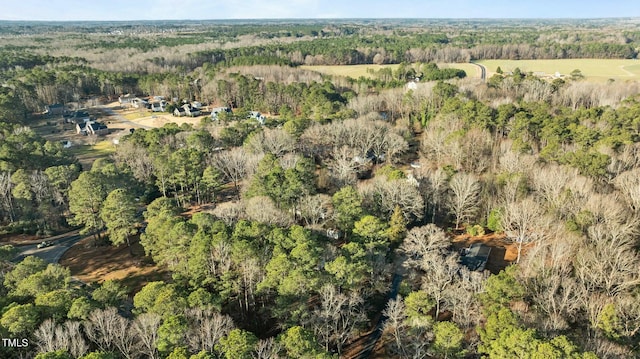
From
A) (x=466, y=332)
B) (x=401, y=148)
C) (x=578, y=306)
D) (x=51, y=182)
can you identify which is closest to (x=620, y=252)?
(x=578, y=306)

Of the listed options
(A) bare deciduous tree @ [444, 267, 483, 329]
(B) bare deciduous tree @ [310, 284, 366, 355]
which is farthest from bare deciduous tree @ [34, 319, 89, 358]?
(A) bare deciduous tree @ [444, 267, 483, 329]

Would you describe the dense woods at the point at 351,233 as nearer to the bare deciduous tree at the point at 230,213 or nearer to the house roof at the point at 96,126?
the bare deciduous tree at the point at 230,213

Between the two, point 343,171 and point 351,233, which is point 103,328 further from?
point 343,171

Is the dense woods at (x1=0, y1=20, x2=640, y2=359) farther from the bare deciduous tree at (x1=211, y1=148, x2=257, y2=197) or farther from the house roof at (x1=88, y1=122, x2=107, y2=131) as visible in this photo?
the house roof at (x1=88, y1=122, x2=107, y2=131)

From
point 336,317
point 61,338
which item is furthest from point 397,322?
point 61,338

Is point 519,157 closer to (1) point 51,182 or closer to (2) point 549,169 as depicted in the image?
(2) point 549,169
